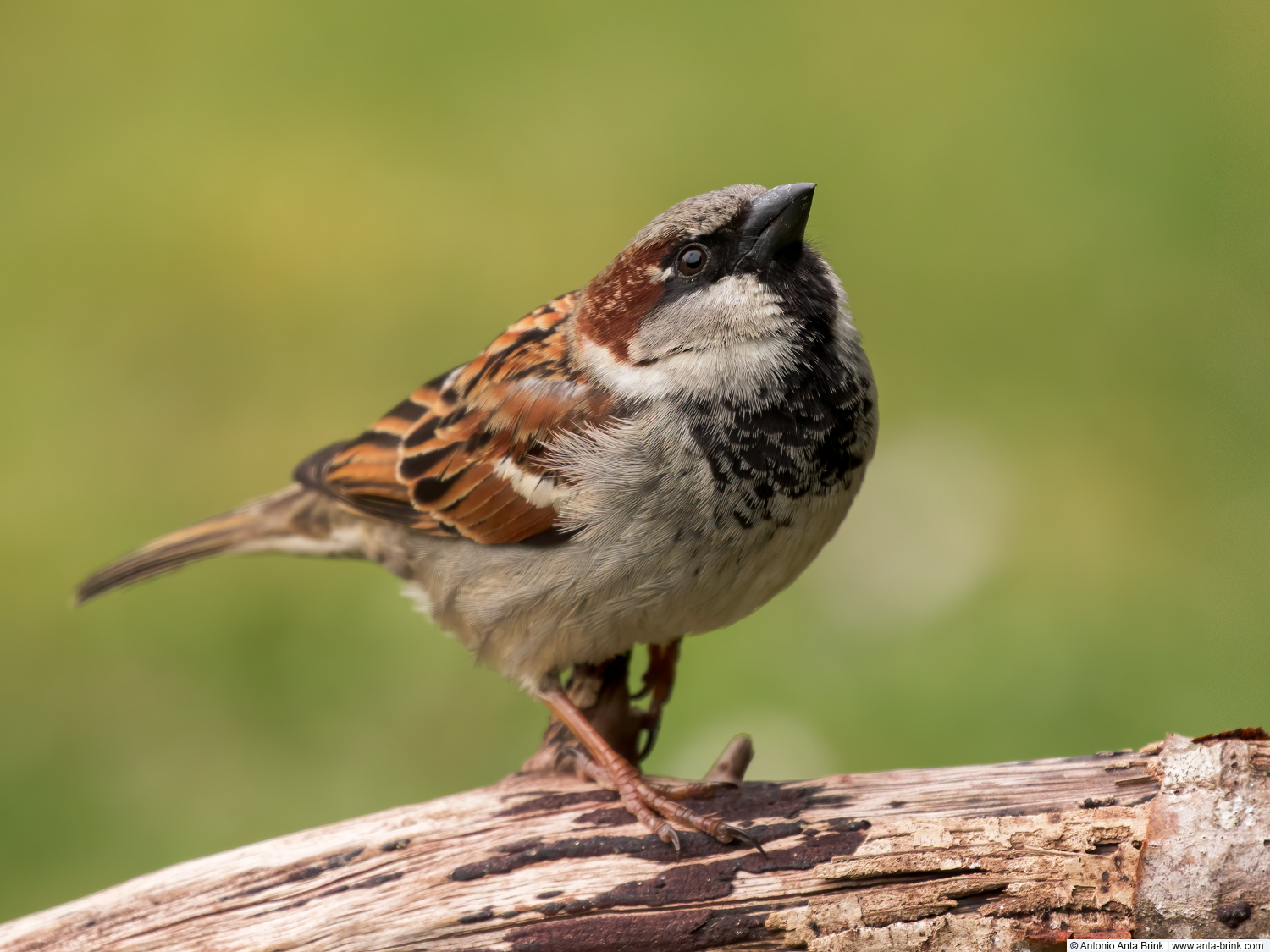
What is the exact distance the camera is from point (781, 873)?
2.68 m

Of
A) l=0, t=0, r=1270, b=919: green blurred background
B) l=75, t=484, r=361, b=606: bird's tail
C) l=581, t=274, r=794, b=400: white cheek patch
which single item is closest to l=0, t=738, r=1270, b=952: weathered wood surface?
l=581, t=274, r=794, b=400: white cheek patch

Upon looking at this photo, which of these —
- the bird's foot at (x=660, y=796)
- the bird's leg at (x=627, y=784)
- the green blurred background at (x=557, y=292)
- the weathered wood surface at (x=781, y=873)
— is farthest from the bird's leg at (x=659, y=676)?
the green blurred background at (x=557, y=292)

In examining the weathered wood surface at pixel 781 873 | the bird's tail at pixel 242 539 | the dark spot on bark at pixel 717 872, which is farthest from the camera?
the bird's tail at pixel 242 539

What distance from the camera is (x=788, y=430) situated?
2994 mm

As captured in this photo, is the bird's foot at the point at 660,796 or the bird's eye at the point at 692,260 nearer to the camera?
the bird's foot at the point at 660,796

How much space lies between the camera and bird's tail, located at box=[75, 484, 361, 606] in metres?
3.95

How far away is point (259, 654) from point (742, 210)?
3007 mm

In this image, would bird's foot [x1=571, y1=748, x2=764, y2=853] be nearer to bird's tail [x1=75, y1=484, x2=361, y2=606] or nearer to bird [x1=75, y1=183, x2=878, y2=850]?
bird [x1=75, y1=183, x2=878, y2=850]

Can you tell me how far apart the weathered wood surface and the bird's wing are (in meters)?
0.68

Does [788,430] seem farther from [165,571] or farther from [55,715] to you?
[55,715]

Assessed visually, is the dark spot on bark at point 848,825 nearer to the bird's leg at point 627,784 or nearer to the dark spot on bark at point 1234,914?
the bird's leg at point 627,784

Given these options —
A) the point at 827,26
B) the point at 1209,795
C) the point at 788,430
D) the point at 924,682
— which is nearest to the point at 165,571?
the point at 788,430

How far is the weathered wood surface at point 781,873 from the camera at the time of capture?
2.48 meters

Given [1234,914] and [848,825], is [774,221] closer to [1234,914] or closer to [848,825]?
[848,825]
